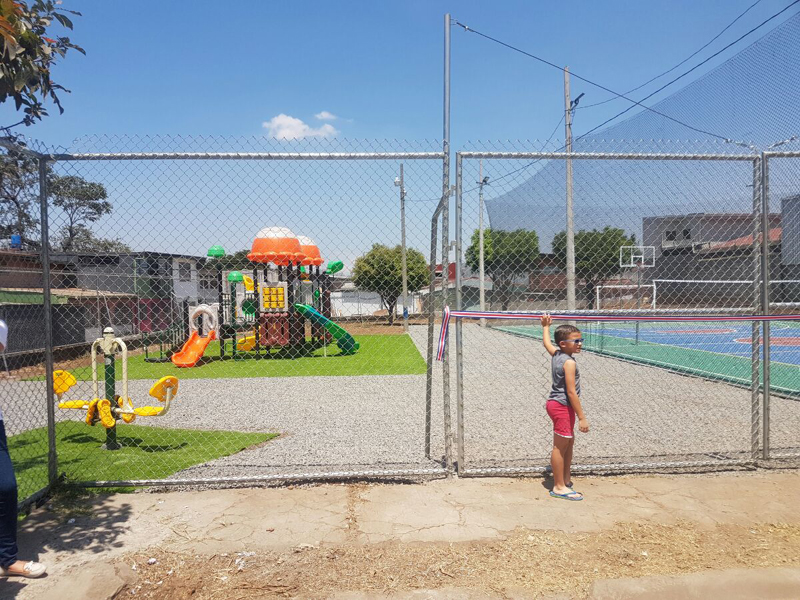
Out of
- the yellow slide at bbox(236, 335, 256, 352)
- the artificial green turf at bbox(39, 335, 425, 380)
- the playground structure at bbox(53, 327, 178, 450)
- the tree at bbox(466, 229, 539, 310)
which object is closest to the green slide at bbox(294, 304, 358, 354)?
the artificial green turf at bbox(39, 335, 425, 380)

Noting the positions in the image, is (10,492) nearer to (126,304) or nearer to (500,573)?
(500,573)

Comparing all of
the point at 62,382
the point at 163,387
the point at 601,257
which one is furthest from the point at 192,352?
the point at 601,257

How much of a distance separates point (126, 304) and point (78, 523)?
11562mm

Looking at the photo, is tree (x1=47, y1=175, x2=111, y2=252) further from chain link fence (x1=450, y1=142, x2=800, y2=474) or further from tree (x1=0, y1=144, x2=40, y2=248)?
chain link fence (x1=450, y1=142, x2=800, y2=474)

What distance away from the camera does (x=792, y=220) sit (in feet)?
20.4

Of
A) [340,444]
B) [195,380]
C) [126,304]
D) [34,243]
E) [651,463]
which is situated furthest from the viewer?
[126,304]

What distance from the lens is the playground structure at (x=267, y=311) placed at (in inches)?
550

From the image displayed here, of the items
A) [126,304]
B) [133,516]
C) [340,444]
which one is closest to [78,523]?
[133,516]

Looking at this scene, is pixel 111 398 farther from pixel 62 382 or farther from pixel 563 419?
pixel 563 419

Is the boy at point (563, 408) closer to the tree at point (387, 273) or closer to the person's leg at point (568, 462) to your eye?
the person's leg at point (568, 462)

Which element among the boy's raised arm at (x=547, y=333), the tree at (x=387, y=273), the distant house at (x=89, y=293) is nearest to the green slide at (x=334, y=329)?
the tree at (x=387, y=273)

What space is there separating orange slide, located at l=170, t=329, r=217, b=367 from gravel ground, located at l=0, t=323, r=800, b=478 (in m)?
2.08

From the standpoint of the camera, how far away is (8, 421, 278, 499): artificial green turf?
4.58 m

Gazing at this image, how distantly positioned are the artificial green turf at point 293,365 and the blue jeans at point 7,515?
26.0ft
